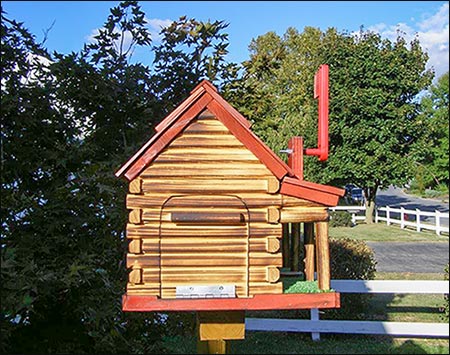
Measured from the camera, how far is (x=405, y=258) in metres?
5.72

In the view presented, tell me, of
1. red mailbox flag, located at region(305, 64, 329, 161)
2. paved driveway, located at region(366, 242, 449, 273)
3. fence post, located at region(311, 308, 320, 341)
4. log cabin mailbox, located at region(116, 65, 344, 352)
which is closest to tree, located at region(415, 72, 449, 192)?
red mailbox flag, located at region(305, 64, 329, 161)

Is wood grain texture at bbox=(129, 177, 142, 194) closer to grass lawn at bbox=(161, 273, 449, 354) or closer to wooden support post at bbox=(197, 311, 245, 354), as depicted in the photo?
wooden support post at bbox=(197, 311, 245, 354)

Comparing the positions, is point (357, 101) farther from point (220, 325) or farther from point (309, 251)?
point (220, 325)

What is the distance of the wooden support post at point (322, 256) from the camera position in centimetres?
175

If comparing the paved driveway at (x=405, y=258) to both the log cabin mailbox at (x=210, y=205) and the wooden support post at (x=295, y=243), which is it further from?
Answer: the log cabin mailbox at (x=210, y=205)

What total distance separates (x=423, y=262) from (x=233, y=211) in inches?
176

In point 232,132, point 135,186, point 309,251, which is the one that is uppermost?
point 232,132

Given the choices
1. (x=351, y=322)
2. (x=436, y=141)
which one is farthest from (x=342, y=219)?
(x=436, y=141)

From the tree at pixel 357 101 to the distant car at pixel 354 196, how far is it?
3.0 inches

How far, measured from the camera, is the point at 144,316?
3.08 meters

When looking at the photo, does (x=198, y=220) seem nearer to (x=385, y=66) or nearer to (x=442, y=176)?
(x=442, y=176)

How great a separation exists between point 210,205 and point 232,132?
0.28 meters

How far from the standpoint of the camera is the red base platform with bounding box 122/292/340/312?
5.24 ft

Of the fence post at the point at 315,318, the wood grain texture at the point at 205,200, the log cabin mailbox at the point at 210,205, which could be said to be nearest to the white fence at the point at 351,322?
the fence post at the point at 315,318
